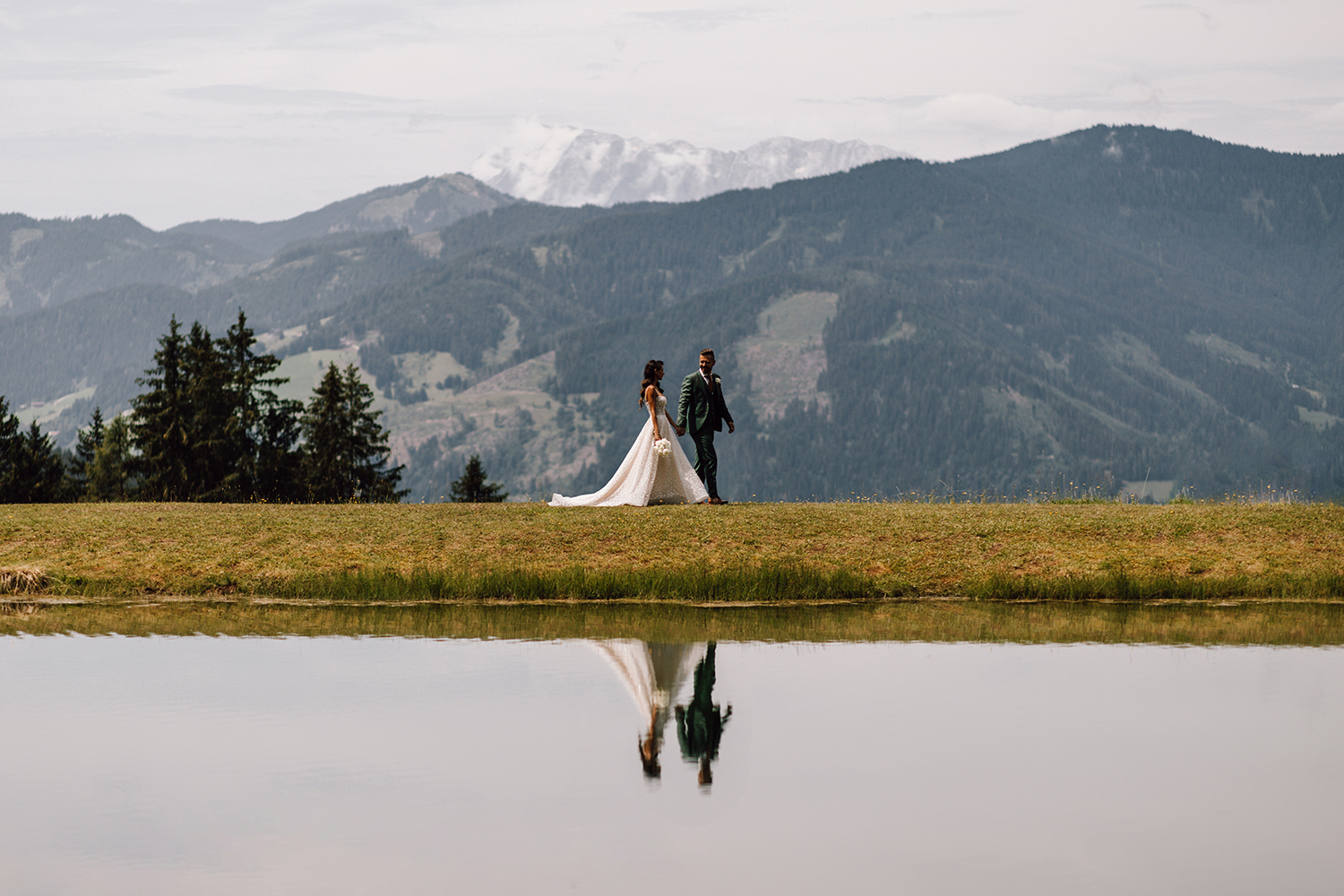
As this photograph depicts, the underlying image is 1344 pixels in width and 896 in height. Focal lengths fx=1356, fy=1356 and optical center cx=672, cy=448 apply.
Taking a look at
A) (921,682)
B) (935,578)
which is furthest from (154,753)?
(935,578)

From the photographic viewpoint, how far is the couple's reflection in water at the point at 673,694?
1233cm

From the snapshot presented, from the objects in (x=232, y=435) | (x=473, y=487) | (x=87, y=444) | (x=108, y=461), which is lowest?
(x=473, y=487)

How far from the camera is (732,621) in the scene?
21.0m

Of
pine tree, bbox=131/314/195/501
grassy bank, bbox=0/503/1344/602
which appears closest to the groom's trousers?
grassy bank, bbox=0/503/1344/602

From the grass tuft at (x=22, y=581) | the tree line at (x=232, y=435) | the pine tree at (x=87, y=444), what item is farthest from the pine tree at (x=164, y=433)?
the grass tuft at (x=22, y=581)

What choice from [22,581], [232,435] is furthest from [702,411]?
[232,435]

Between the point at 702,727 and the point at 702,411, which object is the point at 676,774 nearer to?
the point at 702,727

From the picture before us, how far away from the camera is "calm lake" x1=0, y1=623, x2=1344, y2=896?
9.38m

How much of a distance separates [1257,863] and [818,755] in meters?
3.91

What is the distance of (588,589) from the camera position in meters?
24.0

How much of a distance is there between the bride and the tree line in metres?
36.3

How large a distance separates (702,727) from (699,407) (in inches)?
→ 663

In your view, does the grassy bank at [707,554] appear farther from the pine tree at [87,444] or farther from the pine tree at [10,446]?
the pine tree at [87,444]

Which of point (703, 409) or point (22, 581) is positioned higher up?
point (703, 409)
